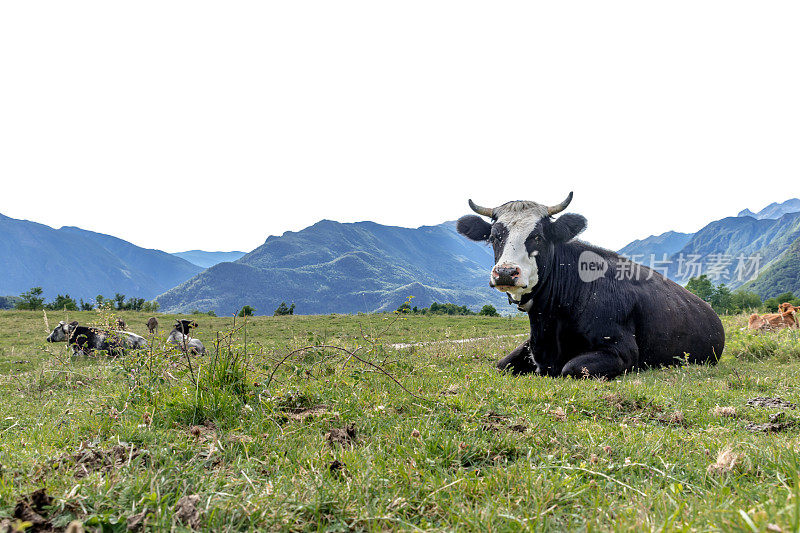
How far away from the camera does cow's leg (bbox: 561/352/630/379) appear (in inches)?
265

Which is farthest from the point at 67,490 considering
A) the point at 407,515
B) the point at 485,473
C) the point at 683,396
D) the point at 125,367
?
the point at 683,396

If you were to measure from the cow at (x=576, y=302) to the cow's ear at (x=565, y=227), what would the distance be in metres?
0.02

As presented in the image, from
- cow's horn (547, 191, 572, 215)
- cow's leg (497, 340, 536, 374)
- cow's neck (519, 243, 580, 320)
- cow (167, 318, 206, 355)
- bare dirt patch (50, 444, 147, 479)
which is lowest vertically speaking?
cow's leg (497, 340, 536, 374)

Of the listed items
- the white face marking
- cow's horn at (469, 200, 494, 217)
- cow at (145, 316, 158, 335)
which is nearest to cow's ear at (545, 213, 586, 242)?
the white face marking

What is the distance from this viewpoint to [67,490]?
93.0 inches

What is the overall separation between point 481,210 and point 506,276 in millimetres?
2415

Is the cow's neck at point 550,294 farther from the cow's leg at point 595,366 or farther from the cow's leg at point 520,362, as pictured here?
the cow's leg at point 595,366

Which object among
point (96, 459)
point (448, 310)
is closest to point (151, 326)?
point (96, 459)

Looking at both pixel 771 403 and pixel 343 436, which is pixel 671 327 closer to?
pixel 771 403

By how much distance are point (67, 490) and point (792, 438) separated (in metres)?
4.89

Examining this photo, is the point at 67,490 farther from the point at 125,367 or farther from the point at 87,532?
the point at 125,367

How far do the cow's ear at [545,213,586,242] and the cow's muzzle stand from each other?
158 centimetres

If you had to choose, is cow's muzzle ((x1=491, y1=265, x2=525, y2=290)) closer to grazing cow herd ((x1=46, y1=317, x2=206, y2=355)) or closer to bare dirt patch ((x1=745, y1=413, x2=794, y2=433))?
bare dirt patch ((x1=745, y1=413, x2=794, y2=433))

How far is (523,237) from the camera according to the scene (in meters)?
7.30
